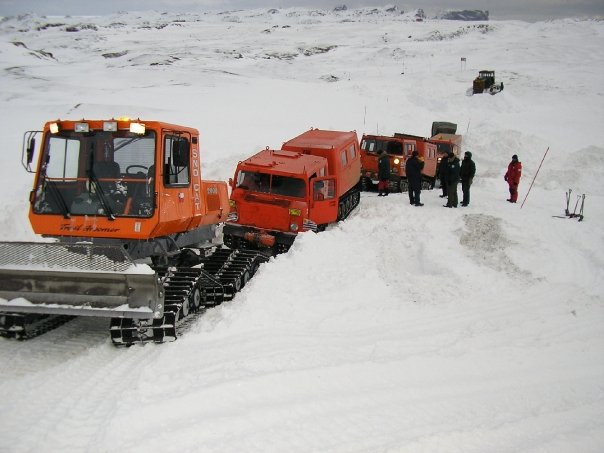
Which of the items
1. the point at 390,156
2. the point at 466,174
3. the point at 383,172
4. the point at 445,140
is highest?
the point at 466,174

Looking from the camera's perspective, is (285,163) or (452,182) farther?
(452,182)

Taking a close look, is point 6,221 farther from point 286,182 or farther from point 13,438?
point 13,438

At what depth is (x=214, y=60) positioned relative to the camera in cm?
5053

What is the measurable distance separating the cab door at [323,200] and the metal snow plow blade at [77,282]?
5.54 meters

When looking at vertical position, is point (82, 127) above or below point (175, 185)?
above

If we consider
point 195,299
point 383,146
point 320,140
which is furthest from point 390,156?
point 195,299

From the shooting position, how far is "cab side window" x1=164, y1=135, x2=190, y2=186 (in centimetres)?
719

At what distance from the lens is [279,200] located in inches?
428

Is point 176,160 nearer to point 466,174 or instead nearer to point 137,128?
point 137,128

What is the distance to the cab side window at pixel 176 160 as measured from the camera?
719 centimetres

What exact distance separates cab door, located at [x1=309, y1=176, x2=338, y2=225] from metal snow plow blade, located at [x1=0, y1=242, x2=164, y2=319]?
5536mm

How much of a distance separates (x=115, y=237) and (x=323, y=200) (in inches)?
213

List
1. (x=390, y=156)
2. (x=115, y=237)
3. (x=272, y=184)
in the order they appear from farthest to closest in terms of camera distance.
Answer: (x=390, y=156) < (x=272, y=184) < (x=115, y=237)

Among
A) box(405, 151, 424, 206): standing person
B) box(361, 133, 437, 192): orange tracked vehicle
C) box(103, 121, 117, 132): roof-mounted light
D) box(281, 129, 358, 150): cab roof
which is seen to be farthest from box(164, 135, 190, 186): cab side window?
box(361, 133, 437, 192): orange tracked vehicle
